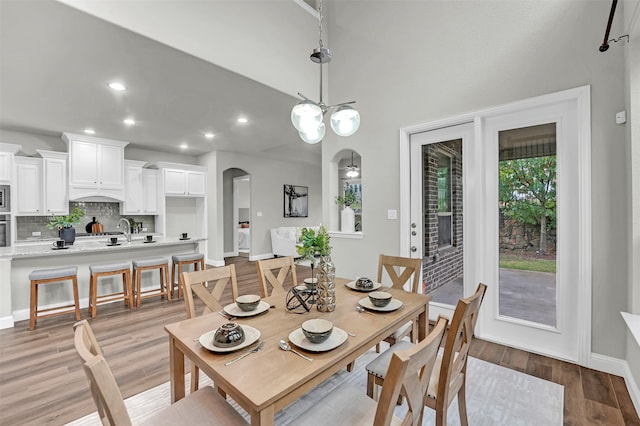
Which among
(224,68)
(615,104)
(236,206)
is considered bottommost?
(236,206)

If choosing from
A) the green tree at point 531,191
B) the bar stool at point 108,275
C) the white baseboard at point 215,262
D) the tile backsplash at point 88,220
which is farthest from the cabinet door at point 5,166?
the green tree at point 531,191

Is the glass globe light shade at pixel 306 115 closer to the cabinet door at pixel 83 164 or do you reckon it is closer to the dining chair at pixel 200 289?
the dining chair at pixel 200 289

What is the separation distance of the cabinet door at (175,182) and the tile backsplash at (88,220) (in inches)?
32.2

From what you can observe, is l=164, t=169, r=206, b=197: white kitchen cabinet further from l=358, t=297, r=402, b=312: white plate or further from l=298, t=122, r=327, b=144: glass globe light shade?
l=358, t=297, r=402, b=312: white plate

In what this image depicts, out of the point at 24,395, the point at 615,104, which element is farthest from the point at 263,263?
the point at 615,104

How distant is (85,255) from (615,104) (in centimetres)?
591

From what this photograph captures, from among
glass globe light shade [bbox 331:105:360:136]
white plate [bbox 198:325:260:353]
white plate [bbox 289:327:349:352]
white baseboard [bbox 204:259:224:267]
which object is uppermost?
glass globe light shade [bbox 331:105:360:136]

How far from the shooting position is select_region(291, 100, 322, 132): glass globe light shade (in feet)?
6.59

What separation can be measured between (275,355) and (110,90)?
3844mm

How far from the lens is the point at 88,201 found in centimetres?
575

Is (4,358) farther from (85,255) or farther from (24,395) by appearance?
(85,255)

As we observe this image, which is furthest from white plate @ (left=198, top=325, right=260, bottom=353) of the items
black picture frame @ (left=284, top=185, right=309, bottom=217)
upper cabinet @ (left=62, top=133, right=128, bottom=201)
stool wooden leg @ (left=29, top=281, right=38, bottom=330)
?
black picture frame @ (left=284, top=185, right=309, bottom=217)

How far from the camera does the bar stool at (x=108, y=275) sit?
12.1 feet

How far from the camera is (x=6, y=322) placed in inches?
132
